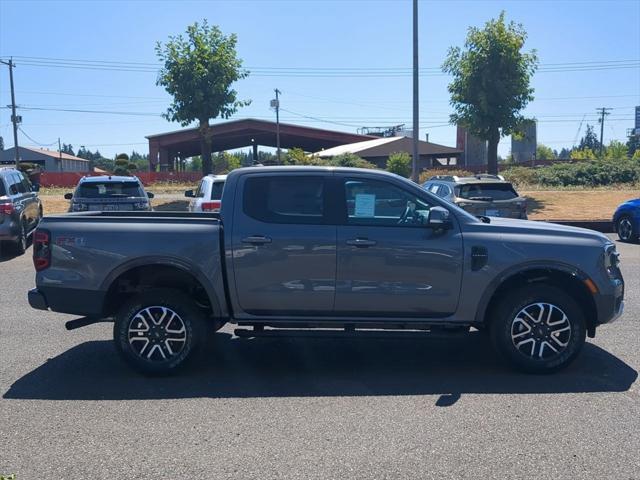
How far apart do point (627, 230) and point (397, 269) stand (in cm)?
1231

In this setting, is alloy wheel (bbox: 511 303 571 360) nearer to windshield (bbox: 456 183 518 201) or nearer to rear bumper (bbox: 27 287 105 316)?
rear bumper (bbox: 27 287 105 316)

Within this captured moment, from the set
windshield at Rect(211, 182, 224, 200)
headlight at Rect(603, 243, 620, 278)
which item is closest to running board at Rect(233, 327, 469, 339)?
headlight at Rect(603, 243, 620, 278)

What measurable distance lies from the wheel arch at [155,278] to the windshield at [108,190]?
8.87 m

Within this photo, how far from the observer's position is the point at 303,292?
583 centimetres

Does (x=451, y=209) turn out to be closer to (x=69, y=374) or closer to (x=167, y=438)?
(x=167, y=438)

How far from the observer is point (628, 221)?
15.9m

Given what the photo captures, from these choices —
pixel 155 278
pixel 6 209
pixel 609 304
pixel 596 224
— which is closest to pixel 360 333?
pixel 155 278

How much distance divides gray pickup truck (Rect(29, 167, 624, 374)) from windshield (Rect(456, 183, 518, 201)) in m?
7.99

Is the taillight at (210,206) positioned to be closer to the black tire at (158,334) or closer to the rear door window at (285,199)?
the rear door window at (285,199)

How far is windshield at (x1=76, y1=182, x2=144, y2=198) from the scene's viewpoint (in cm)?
1438

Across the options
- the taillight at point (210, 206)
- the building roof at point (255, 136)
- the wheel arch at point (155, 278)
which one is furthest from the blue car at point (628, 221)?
the building roof at point (255, 136)

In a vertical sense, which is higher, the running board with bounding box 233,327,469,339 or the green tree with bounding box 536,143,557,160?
the green tree with bounding box 536,143,557,160

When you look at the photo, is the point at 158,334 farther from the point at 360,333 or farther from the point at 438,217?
the point at 438,217

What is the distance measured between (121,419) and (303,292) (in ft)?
6.06
